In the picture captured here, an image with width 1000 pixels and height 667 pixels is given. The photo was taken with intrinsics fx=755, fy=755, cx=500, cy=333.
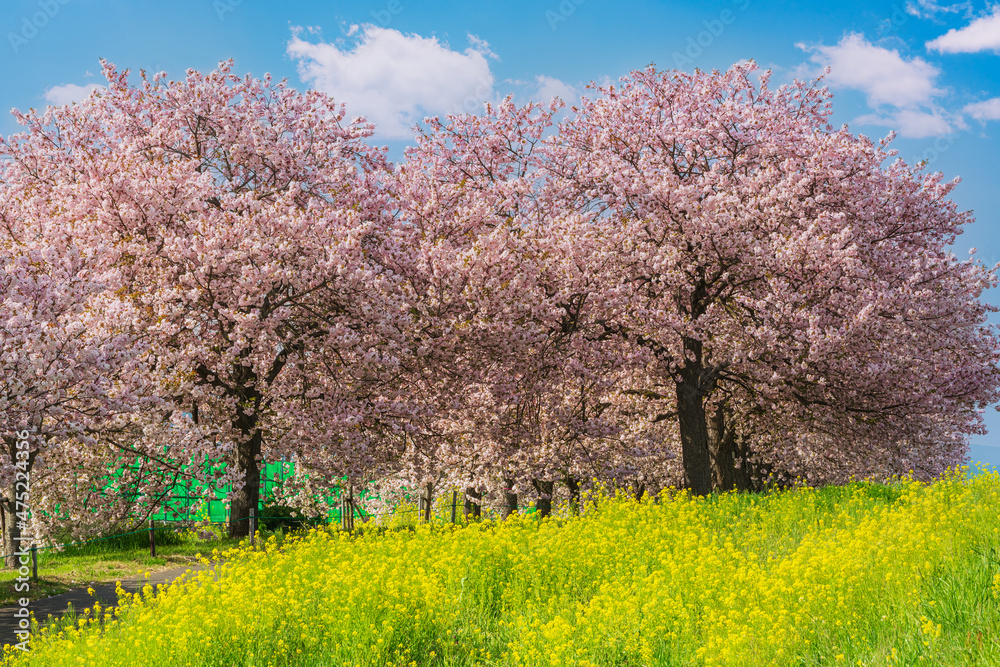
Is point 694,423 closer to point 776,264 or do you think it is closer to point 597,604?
point 776,264

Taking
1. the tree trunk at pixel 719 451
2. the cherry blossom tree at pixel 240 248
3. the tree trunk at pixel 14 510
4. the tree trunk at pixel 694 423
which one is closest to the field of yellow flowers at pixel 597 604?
the tree trunk at pixel 14 510

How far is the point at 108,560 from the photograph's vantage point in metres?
18.0

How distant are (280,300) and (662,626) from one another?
462 inches

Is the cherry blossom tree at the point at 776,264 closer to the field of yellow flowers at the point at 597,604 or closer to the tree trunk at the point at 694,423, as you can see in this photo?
the tree trunk at the point at 694,423

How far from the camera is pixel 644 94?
803 inches

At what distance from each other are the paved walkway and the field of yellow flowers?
10.9 feet

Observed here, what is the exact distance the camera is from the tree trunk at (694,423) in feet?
61.6

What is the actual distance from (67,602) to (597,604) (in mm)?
10658

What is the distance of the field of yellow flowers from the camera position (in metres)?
6.41

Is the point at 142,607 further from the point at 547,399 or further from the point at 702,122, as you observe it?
the point at 702,122

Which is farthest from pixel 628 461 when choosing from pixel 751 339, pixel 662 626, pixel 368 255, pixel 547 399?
pixel 662 626

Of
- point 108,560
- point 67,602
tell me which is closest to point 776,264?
point 67,602

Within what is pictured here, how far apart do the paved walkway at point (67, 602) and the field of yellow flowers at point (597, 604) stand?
333cm

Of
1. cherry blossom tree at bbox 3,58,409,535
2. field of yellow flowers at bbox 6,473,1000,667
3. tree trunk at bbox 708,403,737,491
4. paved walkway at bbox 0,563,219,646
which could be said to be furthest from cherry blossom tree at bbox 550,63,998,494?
paved walkway at bbox 0,563,219,646
